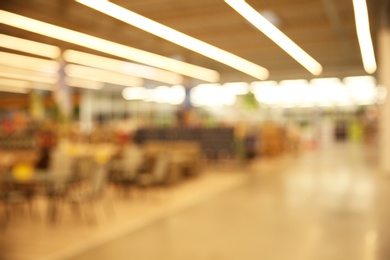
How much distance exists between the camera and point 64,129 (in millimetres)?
12461

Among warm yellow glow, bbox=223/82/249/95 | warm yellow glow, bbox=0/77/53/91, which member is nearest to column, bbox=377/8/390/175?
warm yellow glow, bbox=223/82/249/95

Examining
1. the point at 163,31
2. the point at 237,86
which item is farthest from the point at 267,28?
the point at 237,86

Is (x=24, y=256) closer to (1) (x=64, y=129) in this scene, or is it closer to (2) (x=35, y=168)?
(2) (x=35, y=168)

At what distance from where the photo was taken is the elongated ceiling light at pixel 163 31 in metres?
4.59

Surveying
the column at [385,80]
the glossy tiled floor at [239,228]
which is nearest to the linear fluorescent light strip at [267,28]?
the column at [385,80]

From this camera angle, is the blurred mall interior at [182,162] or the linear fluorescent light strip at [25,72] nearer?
the blurred mall interior at [182,162]

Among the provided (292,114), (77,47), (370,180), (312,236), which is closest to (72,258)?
(312,236)

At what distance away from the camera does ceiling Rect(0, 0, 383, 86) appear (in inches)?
225

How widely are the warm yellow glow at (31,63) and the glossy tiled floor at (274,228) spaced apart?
5315 millimetres

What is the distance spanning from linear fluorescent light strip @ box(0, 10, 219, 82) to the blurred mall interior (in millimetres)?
36

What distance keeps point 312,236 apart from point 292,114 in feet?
92.7

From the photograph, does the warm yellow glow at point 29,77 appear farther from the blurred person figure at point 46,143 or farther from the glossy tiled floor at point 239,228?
the glossy tiled floor at point 239,228

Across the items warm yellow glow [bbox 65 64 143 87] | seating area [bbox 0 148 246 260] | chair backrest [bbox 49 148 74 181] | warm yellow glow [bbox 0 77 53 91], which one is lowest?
seating area [bbox 0 148 246 260]

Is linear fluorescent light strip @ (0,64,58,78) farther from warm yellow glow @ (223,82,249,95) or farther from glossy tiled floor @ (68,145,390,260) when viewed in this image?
warm yellow glow @ (223,82,249,95)
